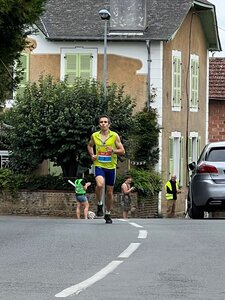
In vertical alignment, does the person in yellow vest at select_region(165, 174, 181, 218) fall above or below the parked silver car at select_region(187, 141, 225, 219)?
below

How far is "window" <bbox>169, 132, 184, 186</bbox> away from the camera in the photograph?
42344 mm

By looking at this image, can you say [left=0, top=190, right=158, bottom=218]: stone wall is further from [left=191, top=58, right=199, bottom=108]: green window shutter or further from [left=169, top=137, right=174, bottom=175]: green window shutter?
[left=191, top=58, right=199, bottom=108]: green window shutter

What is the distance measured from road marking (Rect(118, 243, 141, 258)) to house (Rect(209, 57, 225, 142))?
3747 cm

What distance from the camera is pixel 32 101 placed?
38188 millimetres

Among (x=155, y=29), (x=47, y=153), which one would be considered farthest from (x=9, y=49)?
(x=155, y=29)

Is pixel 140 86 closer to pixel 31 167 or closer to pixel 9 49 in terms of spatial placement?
pixel 31 167

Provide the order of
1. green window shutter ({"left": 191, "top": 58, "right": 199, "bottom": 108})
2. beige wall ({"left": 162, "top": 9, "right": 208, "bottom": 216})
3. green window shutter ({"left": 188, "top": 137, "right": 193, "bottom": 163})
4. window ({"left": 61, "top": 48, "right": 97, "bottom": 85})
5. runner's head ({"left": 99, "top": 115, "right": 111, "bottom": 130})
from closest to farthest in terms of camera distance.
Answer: runner's head ({"left": 99, "top": 115, "right": 111, "bottom": 130}) < window ({"left": 61, "top": 48, "right": 97, "bottom": 85}) < beige wall ({"left": 162, "top": 9, "right": 208, "bottom": 216}) < green window shutter ({"left": 191, "top": 58, "right": 199, "bottom": 108}) < green window shutter ({"left": 188, "top": 137, "right": 193, "bottom": 163})

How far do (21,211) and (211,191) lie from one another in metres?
18.1

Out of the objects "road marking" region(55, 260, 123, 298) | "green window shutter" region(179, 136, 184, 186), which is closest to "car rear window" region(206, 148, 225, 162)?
"road marking" region(55, 260, 123, 298)

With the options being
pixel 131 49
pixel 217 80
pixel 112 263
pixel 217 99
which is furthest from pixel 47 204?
pixel 112 263

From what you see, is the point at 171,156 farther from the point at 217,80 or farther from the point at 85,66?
the point at 217,80

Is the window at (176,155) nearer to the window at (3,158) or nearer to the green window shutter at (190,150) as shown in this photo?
the green window shutter at (190,150)

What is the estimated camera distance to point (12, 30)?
18.8 metres

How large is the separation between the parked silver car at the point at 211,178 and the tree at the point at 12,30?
13.7 feet
